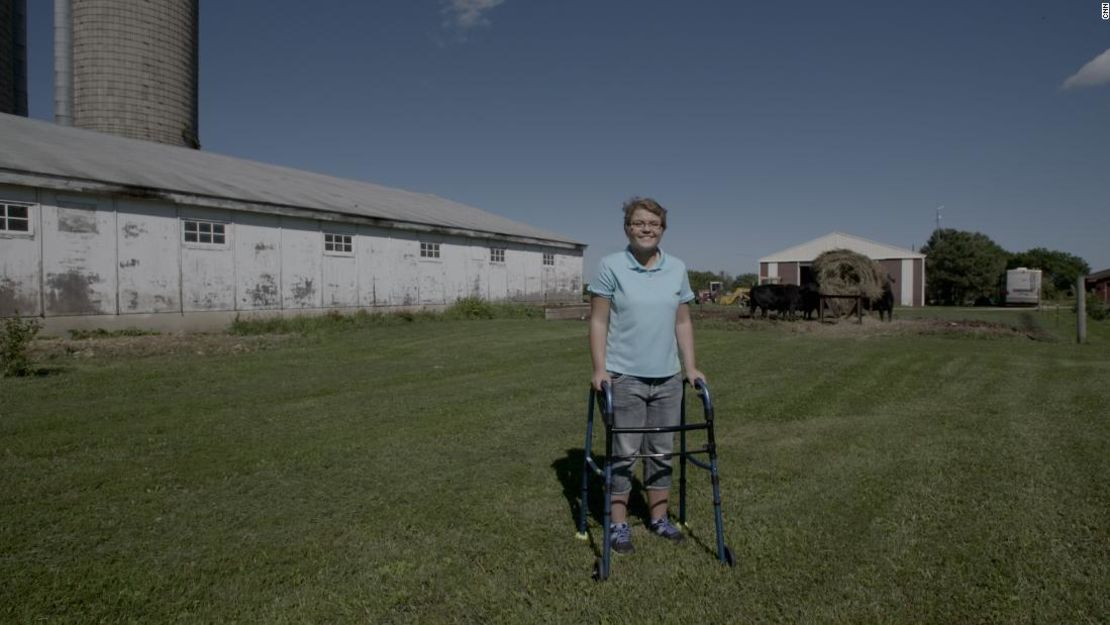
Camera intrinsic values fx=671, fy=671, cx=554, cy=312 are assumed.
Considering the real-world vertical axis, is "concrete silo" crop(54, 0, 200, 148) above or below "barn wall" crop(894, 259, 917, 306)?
above

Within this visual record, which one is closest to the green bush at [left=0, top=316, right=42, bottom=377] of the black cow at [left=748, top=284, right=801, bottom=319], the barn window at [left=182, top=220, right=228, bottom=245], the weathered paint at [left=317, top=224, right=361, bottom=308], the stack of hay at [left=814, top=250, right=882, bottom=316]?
the barn window at [left=182, top=220, right=228, bottom=245]

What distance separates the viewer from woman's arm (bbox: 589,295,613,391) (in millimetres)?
3729

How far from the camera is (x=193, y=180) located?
18.7m

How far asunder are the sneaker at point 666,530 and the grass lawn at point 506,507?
13 centimetres

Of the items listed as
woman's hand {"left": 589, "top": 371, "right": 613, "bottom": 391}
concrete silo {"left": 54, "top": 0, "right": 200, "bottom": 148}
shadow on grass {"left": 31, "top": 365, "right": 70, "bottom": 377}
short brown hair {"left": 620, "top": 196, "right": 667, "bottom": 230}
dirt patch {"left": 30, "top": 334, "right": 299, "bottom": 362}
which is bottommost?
shadow on grass {"left": 31, "top": 365, "right": 70, "bottom": 377}

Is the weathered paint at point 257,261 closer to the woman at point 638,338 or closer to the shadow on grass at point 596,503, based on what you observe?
the shadow on grass at point 596,503

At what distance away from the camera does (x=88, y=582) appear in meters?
3.36

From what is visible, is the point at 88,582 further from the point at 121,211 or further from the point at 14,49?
the point at 14,49

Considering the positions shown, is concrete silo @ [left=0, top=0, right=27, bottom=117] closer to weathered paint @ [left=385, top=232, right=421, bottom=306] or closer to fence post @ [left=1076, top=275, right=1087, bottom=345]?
weathered paint @ [left=385, top=232, right=421, bottom=306]

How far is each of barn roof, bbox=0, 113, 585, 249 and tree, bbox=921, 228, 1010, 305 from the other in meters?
44.2

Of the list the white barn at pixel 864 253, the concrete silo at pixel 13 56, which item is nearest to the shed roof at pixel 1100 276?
the white barn at pixel 864 253

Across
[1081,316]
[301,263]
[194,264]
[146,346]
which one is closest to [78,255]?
[194,264]

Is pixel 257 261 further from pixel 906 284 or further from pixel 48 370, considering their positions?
pixel 906 284

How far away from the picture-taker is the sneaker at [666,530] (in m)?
4.00
